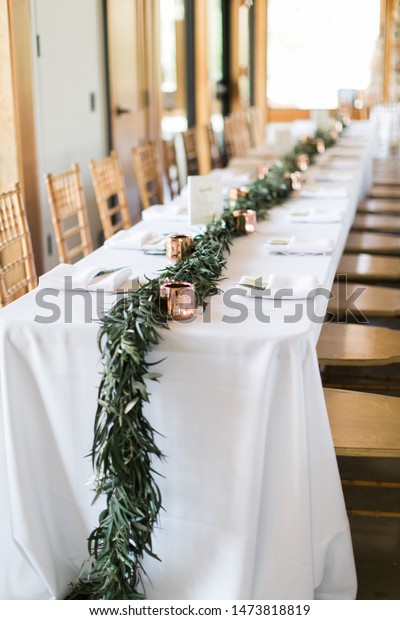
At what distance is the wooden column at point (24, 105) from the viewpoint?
379 centimetres

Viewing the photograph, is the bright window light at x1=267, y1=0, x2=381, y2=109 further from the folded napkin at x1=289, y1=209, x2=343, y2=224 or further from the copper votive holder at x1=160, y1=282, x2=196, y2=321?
the copper votive holder at x1=160, y1=282, x2=196, y2=321

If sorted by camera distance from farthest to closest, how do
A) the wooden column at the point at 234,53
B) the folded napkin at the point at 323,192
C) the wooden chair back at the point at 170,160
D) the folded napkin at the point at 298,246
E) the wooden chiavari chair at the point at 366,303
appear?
the wooden column at the point at 234,53
the wooden chair back at the point at 170,160
the folded napkin at the point at 323,192
the wooden chiavari chair at the point at 366,303
the folded napkin at the point at 298,246

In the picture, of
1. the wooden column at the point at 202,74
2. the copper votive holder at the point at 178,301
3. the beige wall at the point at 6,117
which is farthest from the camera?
the wooden column at the point at 202,74

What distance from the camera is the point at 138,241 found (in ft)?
9.34

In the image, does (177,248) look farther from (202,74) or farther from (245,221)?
(202,74)

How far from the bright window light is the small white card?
404 inches

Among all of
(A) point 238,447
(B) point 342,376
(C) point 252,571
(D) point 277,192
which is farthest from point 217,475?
(D) point 277,192

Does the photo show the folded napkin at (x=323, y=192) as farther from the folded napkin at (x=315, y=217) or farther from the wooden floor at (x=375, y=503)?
the folded napkin at (x=315, y=217)

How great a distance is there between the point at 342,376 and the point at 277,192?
0.95 m

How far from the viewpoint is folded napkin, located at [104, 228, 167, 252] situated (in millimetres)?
2816

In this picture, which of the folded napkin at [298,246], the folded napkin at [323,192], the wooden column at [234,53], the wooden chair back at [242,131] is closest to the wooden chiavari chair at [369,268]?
the folded napkin at [323,192]

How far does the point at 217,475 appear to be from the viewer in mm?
1924

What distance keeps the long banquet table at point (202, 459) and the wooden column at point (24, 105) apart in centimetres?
201
